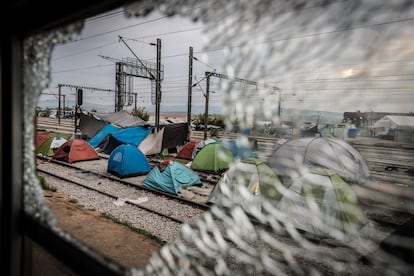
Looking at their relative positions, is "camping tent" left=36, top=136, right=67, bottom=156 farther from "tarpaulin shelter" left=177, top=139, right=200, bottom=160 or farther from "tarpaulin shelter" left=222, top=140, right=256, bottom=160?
"tarpaulin shelter" left=222, top=140, right=256, bottom=160

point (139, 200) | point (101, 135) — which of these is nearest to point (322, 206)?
point (139, 200)

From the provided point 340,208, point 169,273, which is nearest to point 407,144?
point 169,273

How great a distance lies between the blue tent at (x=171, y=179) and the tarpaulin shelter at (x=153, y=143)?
14.5 ft

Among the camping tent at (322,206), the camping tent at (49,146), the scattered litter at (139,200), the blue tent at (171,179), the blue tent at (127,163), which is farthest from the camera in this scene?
the camping tent at (49,146)

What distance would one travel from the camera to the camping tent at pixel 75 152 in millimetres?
8984

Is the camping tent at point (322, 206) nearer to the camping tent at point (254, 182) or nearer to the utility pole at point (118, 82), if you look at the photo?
the camping tent at point (254, 182)

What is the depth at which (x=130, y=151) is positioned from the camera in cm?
766

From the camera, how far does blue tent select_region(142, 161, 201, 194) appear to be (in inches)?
235

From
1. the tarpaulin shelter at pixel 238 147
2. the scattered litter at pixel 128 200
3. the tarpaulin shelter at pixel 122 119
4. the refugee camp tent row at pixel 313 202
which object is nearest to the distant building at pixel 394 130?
the tarpaulin shelter at pixel 238 147

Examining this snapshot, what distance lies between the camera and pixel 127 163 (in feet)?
24.2

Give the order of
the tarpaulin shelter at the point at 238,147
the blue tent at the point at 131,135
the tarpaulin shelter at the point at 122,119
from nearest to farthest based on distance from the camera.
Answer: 1. the tarpaulin shelter at the point at 238,147
2. the blue tent at the point at 131,135
3. the tarpaulin shelter at the point at 122,119

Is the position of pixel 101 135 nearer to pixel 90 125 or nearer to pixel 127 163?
pixel 90 125

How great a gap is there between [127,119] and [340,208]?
12994 mm

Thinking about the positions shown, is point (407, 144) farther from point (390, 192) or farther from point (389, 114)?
point (390, 192)
